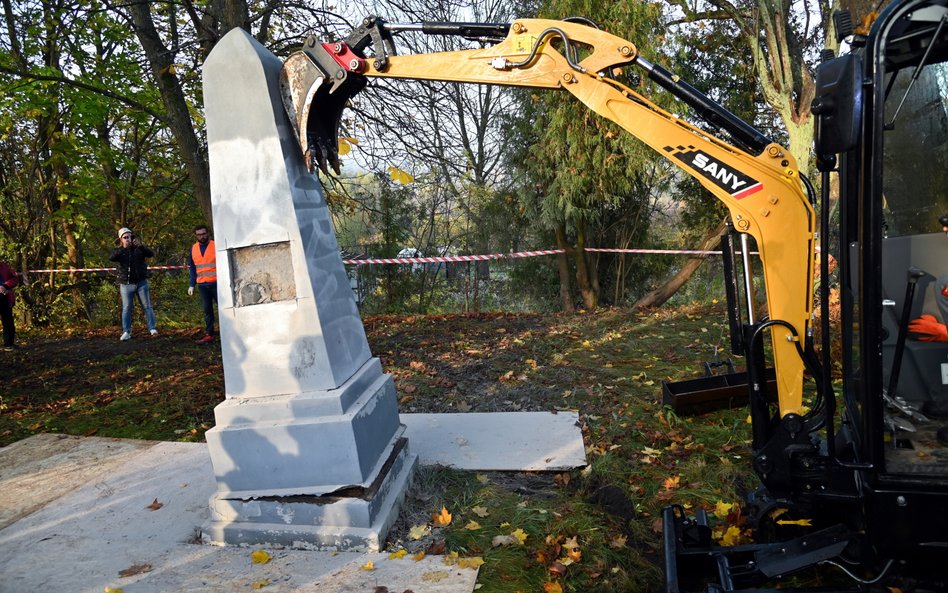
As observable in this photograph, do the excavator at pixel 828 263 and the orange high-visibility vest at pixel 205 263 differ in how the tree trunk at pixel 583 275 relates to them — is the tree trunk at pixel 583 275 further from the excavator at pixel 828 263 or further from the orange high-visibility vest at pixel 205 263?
the excavator at pixel 828 263

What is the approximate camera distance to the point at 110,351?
9312 mm

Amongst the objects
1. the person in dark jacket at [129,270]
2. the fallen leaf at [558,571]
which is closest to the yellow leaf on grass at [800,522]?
the fallen leaf at [558,571]

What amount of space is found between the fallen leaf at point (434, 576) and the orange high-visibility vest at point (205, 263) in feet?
22.8

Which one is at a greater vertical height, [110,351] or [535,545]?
[110,351]

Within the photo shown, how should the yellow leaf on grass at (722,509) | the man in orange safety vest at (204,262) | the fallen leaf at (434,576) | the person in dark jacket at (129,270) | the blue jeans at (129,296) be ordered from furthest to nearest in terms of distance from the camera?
the blue jeans at (129,296), the person in dark jacket at (129,270), the man in orange safety vest at (204,262), the yellow leaf on grass at (722,509), the fallen leaf at (434,576)

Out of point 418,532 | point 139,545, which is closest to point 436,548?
point 418,532

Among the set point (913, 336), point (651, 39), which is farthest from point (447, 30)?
point (651, 39)

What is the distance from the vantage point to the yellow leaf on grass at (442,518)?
3.57 metres

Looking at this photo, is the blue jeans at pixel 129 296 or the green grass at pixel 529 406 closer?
the green grass at pixel 529 406

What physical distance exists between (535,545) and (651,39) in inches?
383

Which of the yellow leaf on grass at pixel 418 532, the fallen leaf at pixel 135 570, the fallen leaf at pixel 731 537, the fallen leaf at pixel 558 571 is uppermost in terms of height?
the fallen leaf at pixel 135 570

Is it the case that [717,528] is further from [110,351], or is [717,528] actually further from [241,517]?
[110,351]

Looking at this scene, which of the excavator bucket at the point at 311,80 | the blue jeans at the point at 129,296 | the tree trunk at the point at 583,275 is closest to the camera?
the excavator bucket at the point at 311,80

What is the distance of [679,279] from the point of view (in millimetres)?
11977
